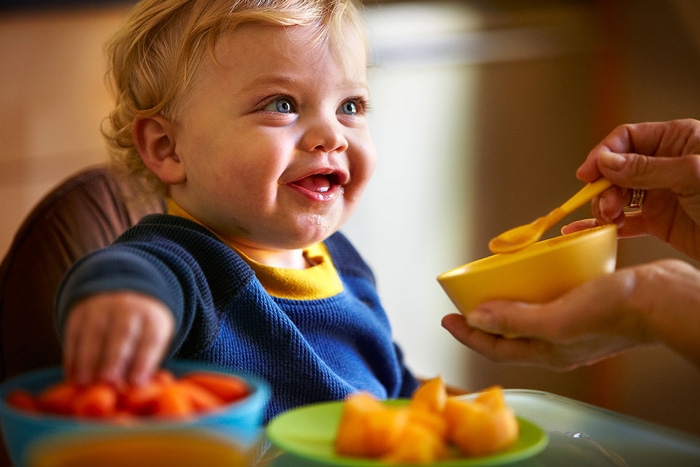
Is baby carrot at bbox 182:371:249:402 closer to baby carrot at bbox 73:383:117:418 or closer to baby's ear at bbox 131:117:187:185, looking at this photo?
baby carrot at bbox 73:383:117:418

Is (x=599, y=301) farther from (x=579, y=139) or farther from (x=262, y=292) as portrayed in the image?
(x=579, y=139)

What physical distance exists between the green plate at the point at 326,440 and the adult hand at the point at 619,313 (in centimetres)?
10

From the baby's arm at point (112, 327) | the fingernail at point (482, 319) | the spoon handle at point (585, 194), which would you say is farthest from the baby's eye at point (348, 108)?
the baby's arm at point (112, 327)

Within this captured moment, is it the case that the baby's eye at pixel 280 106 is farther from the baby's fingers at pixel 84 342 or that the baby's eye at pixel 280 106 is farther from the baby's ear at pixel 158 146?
the baby's fingers at pixel 84 342

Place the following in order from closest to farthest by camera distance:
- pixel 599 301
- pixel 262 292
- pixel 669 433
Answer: pixel 599 301, pixel 669 433, pixel 262 292

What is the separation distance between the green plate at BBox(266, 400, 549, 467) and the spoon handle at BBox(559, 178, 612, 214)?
1.01 ft

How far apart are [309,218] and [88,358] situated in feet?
1.72

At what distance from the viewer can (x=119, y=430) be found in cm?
47

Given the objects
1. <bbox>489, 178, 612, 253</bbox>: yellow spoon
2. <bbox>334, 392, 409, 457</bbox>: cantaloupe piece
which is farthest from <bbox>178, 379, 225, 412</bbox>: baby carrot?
<bbox>489, 178, 612, 253</bbox>: yellow spoon

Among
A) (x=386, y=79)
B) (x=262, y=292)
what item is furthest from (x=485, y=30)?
(x=262, y=292)

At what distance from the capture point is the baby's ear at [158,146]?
3.54 feet

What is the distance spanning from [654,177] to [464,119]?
1845 mm

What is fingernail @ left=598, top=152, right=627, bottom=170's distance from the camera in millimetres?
944

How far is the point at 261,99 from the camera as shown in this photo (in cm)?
100
